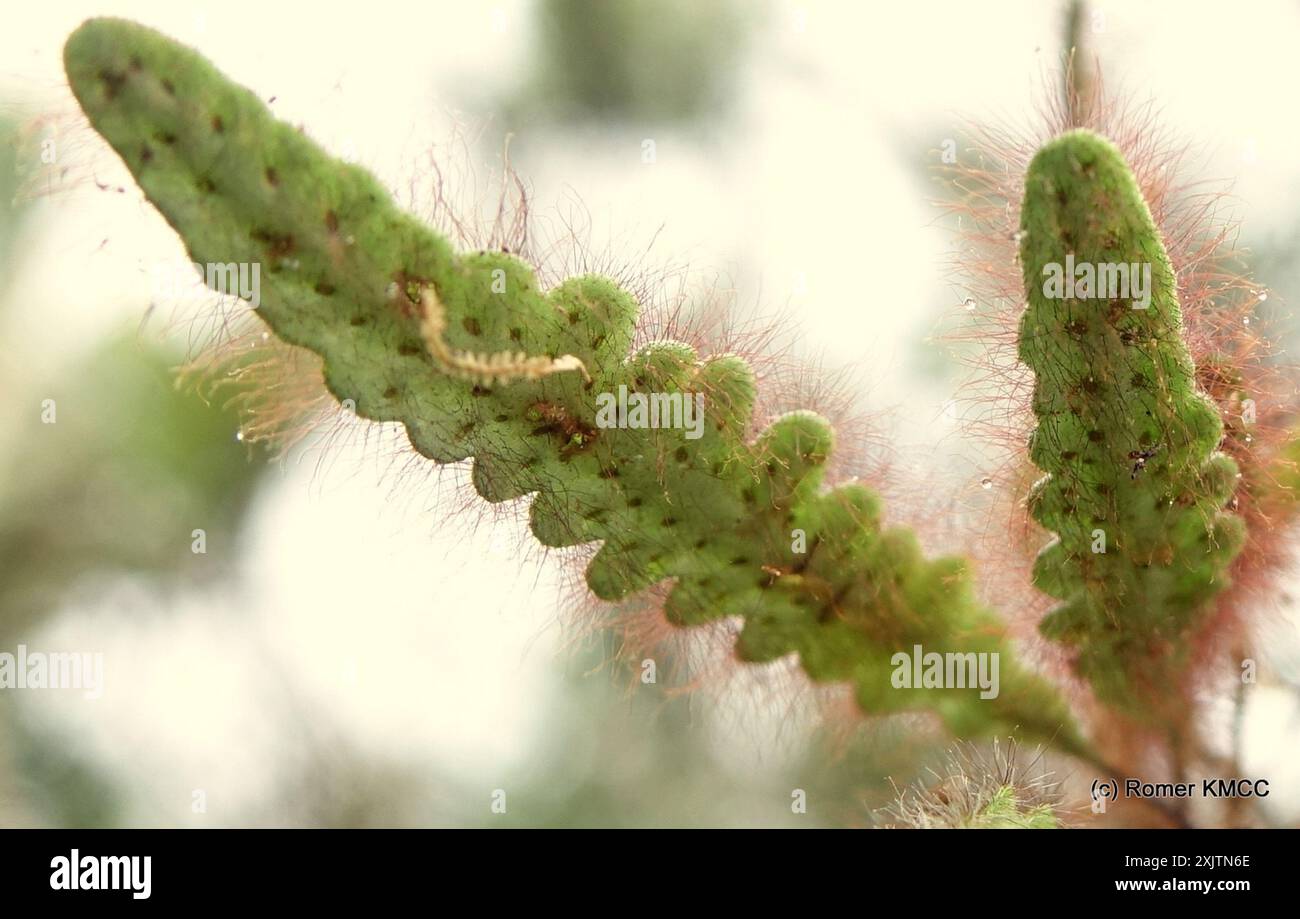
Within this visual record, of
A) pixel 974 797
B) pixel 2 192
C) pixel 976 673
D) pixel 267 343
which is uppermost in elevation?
pixel 2 192

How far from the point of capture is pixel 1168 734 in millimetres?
2924

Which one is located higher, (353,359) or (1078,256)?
(1078,256)

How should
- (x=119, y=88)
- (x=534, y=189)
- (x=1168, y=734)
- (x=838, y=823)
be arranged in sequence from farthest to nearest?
1. (x=838, y=823)
2. (x=1168, y=734)
3. (x=534, y=189)
4. (x=119, y=88)

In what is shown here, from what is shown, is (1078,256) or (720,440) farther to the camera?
(720,440)

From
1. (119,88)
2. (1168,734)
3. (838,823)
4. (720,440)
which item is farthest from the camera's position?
(838,823)

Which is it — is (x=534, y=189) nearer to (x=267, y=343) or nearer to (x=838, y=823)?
(x=267, y=343)

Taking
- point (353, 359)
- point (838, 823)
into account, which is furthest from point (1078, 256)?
point (838, 823)

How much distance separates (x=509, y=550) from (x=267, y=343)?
2.29 feet

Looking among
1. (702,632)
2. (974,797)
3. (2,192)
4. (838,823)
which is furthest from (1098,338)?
(2,192)

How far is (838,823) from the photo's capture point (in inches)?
148

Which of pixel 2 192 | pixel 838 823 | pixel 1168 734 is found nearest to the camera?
pixel 1168 734

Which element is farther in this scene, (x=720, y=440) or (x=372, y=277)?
(x=720, y=440)

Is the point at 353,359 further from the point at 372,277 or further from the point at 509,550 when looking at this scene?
the point at 509,550

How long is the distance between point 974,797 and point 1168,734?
2.53 ft
